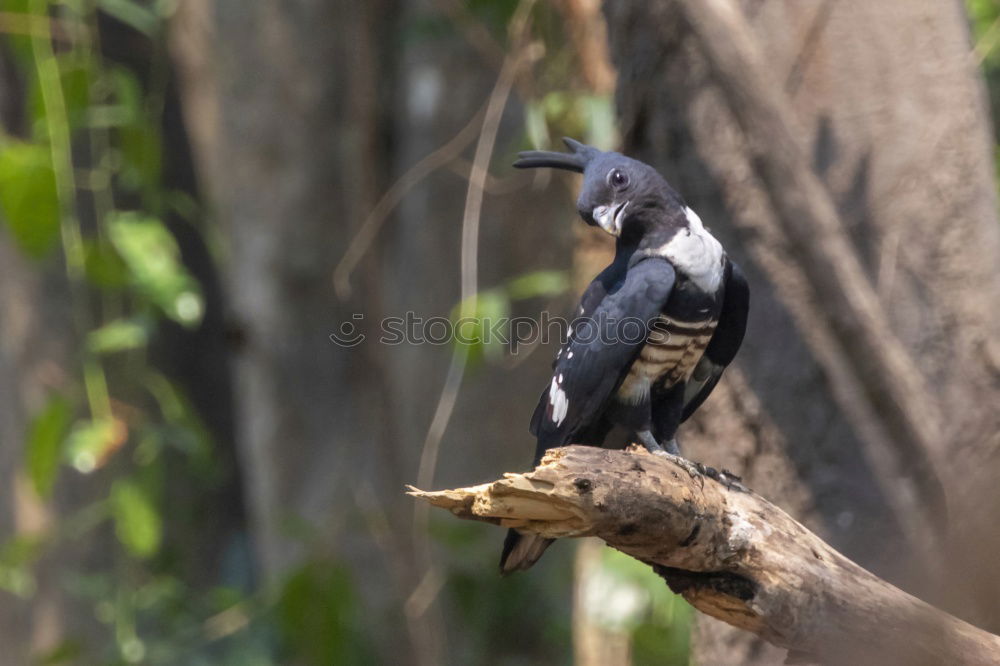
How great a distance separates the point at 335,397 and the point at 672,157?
2.06 meters

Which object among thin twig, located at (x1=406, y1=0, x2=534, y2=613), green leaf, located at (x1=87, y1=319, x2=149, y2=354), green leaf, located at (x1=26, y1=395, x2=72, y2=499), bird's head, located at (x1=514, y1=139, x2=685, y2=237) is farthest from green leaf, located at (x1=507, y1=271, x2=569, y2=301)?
green leaf, located at (x1=26, y1=395, x2=72, y2=499)

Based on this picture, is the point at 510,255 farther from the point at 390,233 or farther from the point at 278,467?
the point at 278,467

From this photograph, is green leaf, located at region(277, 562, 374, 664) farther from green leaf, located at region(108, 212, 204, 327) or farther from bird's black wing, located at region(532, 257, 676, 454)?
bird's black wing, located at region(532, 257, 676, 454)

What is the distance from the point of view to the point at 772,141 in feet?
6.45

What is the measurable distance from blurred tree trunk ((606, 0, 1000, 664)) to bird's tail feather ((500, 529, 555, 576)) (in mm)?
637

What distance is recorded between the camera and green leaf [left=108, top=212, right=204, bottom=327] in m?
3.27

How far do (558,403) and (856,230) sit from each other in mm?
850

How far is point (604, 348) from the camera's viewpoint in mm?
1824

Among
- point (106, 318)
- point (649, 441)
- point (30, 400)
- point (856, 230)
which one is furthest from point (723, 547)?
point (30, 400)

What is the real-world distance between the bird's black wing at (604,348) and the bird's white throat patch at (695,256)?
3 cm

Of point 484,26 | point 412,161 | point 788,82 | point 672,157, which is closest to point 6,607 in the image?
point 412,161

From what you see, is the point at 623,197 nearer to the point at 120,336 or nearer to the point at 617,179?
the point at 617,179

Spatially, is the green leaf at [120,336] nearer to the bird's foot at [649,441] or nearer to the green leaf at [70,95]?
the green leaf at [70,95]

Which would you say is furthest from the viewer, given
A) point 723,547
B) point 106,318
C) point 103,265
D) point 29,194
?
point 106,318
